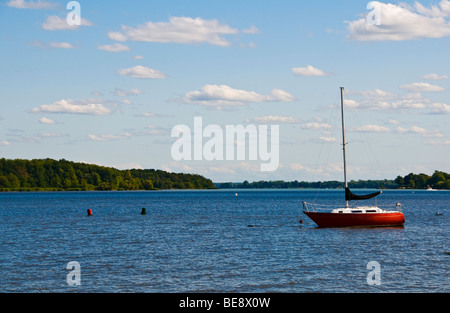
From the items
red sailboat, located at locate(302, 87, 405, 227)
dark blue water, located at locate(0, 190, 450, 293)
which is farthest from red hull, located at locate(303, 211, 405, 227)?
dark blue water, located at locate(0, 190, 450, 293)

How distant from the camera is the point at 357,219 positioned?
67.8 meters

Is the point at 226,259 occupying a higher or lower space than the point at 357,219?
lower

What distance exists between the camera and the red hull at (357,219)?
67.9m

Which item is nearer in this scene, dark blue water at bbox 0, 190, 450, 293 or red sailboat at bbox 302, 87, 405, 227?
dark blue water at bbox 0, 190, 450, 293

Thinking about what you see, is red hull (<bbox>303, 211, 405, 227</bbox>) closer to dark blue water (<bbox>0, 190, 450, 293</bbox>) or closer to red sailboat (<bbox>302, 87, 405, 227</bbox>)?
red sailboat (<bbox>302, 87, 405, 227</bbox>)

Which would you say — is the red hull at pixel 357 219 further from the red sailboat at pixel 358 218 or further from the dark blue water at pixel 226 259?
the dark blue water at pixel 226 259

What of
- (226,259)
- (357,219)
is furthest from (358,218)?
A: (226,259)

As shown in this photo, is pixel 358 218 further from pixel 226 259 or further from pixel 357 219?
pixel 226 259

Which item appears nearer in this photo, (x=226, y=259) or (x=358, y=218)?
(x=226, y=259)

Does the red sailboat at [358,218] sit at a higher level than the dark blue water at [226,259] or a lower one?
higher

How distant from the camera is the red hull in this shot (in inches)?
2675

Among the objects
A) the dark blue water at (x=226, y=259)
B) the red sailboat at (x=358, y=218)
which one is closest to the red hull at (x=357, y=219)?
the red sailboat at (x=358, y=218)

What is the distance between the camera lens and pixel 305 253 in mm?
48812
